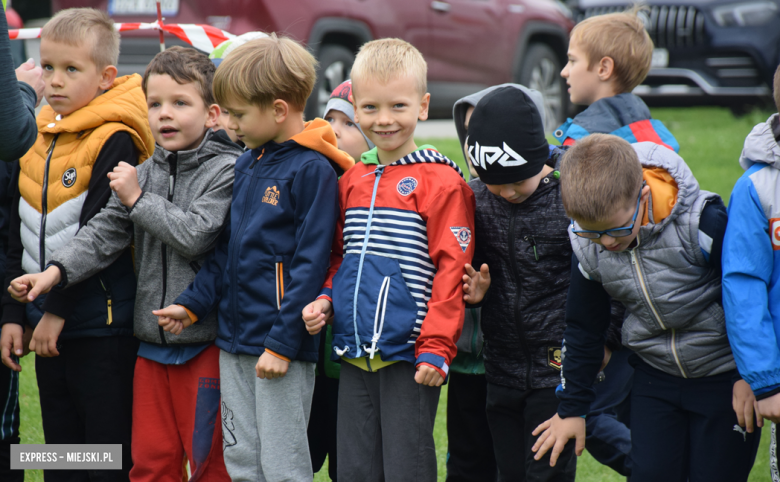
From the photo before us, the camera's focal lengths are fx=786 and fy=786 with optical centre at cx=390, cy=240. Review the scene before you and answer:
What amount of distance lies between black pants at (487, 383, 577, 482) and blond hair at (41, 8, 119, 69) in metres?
2.07

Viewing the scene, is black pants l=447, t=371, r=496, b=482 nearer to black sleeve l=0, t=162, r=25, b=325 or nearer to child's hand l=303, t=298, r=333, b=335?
child's hand l=303, t=298, r=333, b=335

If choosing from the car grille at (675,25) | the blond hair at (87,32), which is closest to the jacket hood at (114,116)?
the blond hair at (87,32)

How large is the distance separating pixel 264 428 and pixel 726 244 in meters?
1.67

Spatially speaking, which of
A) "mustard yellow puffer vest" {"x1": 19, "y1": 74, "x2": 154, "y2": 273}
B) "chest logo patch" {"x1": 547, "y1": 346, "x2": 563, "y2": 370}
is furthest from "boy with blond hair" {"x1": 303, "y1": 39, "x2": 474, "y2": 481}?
"mustard yellow puffer vest" {"x1": 19, "y1": 74, "x2": 154, "y2": 273}

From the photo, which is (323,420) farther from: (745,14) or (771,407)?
(745,14)

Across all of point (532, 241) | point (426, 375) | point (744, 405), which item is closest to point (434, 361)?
point (426, 375)

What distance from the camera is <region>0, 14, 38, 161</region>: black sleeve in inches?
103

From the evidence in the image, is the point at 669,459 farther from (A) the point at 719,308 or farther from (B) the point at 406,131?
(B) the point at 406,131

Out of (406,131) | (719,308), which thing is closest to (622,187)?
(719,308)

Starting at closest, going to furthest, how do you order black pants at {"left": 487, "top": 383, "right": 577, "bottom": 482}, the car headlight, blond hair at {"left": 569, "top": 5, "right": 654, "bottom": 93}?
black pants at {"left": 487, "top": 383, "right": 577, "bottom": 482} < blond hair at {"left": 569, "top": 5, "right": 654, "bottom": 93} < the car headlight

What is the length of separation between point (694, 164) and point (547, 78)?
7.10 feet

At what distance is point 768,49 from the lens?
996 centimetres

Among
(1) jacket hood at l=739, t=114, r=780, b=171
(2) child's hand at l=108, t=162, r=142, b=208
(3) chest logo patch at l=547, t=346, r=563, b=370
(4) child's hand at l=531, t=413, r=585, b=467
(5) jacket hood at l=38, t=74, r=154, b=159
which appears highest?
(1) jacket hood at l=739, t=114, r=780, b=171

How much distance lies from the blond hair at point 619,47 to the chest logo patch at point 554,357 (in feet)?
5.16
